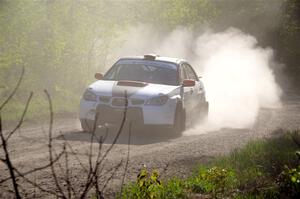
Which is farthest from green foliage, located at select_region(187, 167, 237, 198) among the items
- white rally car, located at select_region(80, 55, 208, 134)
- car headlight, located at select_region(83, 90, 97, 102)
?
car headlight, located at select_region(83, 90, 97, 102)

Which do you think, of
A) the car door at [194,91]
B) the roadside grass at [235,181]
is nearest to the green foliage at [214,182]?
the roadside grass at [235,181]

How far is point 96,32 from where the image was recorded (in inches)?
862

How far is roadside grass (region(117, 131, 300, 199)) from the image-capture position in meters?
6.10

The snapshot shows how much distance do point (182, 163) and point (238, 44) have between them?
77.5ft

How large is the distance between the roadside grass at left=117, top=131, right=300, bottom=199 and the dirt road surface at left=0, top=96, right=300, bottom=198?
0.37 metres

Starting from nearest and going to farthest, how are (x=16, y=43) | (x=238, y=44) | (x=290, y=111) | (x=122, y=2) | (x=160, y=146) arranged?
(x=160, y=146), (x=16, y=43), (x=290, y=111), (x=122, y=2), (x=238, y=44)

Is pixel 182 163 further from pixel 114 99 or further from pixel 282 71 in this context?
pixel 282 71

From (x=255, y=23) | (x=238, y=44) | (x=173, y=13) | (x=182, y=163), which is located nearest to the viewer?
(x=182, y=163)

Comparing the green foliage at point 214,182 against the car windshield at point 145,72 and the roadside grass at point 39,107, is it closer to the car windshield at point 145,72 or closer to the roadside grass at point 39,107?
the car windshield at point 145,72

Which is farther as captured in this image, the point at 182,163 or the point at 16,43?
the point at 16,43

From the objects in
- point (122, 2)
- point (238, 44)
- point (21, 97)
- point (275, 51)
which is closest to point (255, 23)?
point (275, 51)

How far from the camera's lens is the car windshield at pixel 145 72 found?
1333 cm

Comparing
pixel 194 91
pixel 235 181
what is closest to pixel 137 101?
pixel 194 91

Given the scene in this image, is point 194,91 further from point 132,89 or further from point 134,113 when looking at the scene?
point 134,113
